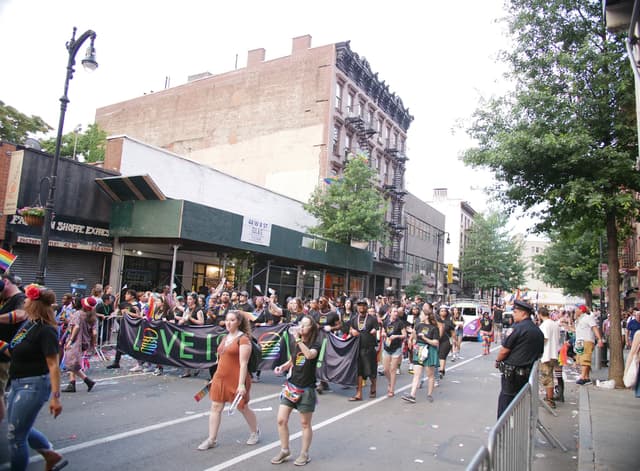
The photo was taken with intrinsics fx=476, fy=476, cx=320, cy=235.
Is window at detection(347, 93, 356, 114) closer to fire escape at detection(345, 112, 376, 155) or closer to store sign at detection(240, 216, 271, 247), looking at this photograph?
fire escape at detection(345, 112, 376, 155)

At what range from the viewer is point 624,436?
6.86 meters

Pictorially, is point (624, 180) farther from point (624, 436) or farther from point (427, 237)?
point (427, 237)

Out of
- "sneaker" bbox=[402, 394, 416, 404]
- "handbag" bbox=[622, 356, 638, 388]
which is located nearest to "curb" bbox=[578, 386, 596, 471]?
"handbag" bbox=[622, 356, 638, 388]

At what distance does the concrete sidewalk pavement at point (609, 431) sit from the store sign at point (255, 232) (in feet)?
47.6

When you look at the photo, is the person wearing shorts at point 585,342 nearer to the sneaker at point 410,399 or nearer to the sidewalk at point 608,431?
the sidewalk at point 608,431

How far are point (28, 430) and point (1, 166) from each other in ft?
50.3

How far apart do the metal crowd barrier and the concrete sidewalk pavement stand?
1.57m

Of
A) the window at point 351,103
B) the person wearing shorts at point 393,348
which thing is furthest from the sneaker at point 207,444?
the window at point 351,103

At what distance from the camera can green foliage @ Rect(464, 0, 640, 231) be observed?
36.6 ft

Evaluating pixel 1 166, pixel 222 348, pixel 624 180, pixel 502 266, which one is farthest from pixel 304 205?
pixel 502 266

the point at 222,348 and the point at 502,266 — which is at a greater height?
the point at 502,266

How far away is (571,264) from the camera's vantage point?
111ft

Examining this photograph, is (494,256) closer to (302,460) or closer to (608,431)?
(608,431)

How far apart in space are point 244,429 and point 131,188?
14221mm
